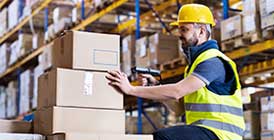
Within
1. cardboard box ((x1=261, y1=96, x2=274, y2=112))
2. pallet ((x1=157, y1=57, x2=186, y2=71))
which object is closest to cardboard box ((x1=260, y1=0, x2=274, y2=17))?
cardboard box ((x1=261, y1=96, x2=274, y2=112))

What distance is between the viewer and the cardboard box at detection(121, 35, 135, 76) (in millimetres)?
8594

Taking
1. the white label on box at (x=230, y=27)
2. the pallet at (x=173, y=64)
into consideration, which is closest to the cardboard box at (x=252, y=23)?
the white label on box at (x=230, y=27)

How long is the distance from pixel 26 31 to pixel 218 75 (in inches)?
399

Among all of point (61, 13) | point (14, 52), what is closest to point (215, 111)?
point (61, 13)

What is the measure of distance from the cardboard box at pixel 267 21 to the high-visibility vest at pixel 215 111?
2.66 metres

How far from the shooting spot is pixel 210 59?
10.8 ft

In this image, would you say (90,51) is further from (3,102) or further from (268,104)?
(3,102)

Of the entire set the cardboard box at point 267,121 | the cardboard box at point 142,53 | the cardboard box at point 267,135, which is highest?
the cardboard box at point 142,53

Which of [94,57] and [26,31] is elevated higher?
[26,31]

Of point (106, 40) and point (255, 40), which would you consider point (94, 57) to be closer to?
point (106, 40)

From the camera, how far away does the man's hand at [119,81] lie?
137 inches

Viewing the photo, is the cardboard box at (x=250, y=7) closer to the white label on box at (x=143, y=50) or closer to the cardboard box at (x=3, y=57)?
the white label on box at (x=143, y=50)

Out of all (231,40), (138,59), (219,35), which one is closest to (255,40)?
(231,40)

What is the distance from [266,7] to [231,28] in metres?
0.64
